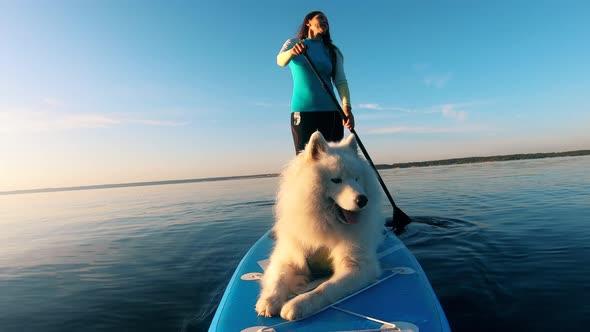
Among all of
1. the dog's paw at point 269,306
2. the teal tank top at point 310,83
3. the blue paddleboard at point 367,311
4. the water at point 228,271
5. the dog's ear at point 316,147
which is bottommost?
the water at point 228,271

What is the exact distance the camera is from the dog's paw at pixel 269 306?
2.29m

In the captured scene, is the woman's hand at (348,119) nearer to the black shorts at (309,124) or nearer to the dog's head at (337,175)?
the black shorts at (309,124)

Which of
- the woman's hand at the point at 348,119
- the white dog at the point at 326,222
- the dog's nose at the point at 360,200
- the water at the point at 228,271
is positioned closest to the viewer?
the dog's nose at the point at 360,200

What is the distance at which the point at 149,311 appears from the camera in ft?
13.2

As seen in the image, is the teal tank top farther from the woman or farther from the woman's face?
the woman's face

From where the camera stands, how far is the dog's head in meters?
2.65

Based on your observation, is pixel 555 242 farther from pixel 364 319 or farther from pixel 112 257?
pixel 112 257

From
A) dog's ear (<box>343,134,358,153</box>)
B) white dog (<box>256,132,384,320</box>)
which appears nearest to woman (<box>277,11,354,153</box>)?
dog's ear (<box>343,134,358,153</box>)

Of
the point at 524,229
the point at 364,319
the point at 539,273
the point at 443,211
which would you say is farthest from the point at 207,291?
the point at 443,211

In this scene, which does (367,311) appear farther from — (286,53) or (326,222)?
(286,53)

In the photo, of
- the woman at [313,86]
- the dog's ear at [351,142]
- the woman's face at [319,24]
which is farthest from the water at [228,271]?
the woman's face at [319,24]

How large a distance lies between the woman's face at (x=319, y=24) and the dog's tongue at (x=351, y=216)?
3.01m

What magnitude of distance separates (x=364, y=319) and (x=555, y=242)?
5.56 meters

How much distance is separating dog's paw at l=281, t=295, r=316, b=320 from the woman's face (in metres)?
3.77
